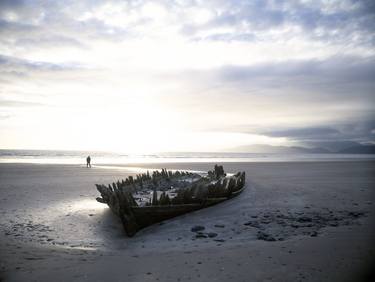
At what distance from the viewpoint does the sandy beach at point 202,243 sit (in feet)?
17.9

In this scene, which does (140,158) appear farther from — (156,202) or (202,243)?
(202,243)

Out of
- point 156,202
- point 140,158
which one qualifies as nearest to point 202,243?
point 156,202

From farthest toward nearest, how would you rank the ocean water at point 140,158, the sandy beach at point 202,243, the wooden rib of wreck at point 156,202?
the ocean water at point 140,158 < the wooden rib of wreck at point 156,202 < the sandy beach at point 202,243

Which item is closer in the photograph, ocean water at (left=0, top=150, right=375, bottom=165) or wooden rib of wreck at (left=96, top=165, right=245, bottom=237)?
wooden rib of wreck at (left=96, top=165, right=245, bottom=237)

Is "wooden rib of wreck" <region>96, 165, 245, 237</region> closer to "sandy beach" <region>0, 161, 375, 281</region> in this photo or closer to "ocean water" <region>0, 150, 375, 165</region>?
"sandy beach" <region>0, 161, 375, 281</region>

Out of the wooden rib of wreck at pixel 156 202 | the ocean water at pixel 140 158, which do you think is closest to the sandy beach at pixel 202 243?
the wooden rib of wreck at pixel 156 202

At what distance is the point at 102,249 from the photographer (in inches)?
281

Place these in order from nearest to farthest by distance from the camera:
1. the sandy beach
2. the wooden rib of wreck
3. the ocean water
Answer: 1. the sandy beach
2. the wooden rib of wreck
3. the ocean water

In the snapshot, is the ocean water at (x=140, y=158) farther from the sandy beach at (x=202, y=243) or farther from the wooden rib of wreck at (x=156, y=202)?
the sandy beach at (x=202, y=243)

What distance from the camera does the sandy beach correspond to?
17.9ft

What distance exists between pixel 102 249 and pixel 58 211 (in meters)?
4.84

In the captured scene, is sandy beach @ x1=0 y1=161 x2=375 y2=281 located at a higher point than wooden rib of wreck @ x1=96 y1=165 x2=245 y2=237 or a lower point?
lower


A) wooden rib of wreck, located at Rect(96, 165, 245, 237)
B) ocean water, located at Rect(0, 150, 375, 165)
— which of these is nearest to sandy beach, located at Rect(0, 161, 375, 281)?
wooden rib of wreck, located at Rect(96, 165, 245, 237)

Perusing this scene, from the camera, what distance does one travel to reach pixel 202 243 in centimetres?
741
